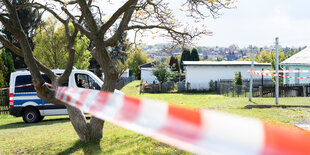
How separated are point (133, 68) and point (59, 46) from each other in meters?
49.4

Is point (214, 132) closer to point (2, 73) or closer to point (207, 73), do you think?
point (2, 73)

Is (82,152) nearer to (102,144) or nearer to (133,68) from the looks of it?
(102,144)

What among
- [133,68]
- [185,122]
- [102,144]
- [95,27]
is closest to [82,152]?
[102,144]

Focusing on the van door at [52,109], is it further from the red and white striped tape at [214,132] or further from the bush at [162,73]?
the bush at [162,73]

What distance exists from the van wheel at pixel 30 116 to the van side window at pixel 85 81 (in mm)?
2485

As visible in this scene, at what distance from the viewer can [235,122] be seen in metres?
1.35

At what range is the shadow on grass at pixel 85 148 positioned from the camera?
6.38 metres

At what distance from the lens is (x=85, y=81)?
13.2m

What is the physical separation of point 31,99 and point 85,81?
2.64 meters

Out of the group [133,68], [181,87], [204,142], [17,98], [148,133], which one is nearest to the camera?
[204,142]

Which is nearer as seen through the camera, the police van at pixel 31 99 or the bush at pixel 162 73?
the police van at pixel 31 99

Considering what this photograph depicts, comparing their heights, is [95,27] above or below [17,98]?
above

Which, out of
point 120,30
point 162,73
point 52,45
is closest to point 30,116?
point 120,30

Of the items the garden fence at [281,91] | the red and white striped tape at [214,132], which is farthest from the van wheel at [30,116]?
the garden fence at [281,91]
